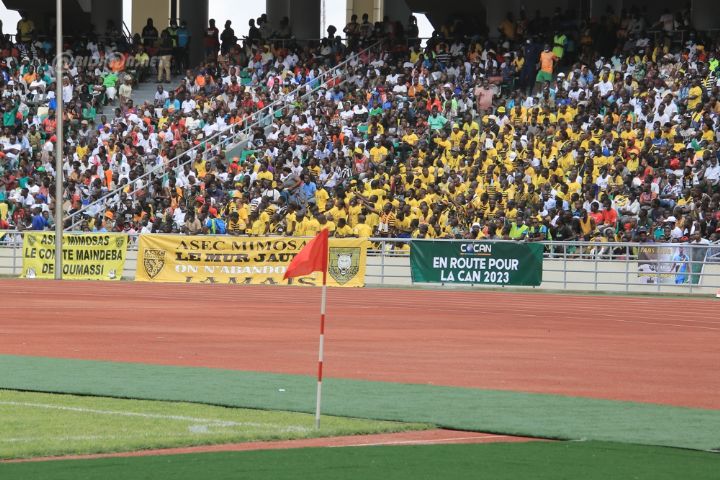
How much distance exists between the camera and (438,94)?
41281mm

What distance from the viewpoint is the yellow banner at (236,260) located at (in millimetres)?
33781

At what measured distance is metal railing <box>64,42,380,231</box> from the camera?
41344 millimetres

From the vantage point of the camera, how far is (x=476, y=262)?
32906mm

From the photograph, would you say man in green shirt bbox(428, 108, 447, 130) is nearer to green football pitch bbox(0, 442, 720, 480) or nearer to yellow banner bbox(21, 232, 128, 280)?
yellow banner bbox(21, 232, 128, 280)

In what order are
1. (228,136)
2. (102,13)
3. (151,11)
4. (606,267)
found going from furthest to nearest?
(151,11) → (102,13) → (228,136) → (606,267)

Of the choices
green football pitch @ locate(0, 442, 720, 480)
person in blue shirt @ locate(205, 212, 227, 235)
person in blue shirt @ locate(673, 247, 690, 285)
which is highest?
person in blue shirt @ locate(205, 212, 227, 235)

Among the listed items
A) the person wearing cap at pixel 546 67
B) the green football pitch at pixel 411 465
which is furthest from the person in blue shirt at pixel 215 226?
the green football pitch at pixel 411 465

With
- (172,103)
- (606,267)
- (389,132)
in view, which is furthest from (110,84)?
(606,267)

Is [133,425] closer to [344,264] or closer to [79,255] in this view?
[344,264]

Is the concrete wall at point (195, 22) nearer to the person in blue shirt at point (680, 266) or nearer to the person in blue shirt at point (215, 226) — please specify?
the person in blue shirt at point (215, 226)

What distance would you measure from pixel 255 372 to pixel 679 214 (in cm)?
1911

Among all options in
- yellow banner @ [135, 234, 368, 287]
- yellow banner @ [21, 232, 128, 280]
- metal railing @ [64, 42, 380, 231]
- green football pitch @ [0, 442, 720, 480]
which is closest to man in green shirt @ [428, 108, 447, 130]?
metal railing @ [64, 42, 380, 231]

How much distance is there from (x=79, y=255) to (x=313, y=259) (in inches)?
1084

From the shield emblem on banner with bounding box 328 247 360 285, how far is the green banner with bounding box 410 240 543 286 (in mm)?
1301
